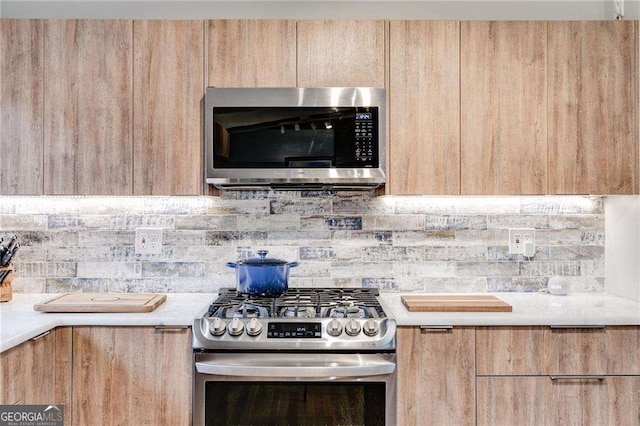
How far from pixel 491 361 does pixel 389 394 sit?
44 cm

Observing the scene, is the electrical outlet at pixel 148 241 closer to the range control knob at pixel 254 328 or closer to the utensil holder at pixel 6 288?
the utensil holder at pixel 6 288

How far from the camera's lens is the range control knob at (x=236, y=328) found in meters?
1.79

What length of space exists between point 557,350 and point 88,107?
2298mm

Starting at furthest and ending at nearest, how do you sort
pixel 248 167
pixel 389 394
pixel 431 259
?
pixel 431 259, pixel 248 167, pixel 389 394

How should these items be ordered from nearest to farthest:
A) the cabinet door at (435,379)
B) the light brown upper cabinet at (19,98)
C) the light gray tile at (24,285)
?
1. the cabinet door at (435,379)
2. the light brown upper cabinet at (19,98)
3. the light gray tile at (24,285)

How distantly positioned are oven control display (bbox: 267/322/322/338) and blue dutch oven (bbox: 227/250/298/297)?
34 centimetres

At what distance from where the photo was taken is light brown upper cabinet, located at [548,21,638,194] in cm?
213

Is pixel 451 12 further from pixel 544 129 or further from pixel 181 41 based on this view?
pixel 181 41

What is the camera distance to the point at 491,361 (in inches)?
73.2

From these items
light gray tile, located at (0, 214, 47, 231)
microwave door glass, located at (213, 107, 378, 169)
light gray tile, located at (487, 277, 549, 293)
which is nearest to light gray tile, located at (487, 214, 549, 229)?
→ light gray tile, located at (487, 277, 549, 293)

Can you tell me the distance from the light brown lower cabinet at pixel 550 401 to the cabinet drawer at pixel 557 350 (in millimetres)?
41

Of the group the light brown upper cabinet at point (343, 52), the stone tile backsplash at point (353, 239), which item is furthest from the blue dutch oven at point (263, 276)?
the light brown upper cabinet at point (343, 52)

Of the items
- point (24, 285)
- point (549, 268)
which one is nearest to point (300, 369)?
point (549, 268)

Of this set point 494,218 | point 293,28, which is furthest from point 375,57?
point 494,218
